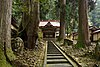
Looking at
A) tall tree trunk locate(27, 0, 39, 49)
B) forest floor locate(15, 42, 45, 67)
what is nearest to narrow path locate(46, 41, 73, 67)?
forest floor locate(15, 42, 45, 67)

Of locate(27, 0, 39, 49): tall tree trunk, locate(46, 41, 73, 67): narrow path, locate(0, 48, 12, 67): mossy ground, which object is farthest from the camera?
locate(27, 0, 39, 49): tall tree trunk

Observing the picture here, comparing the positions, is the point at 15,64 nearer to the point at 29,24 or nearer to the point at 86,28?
the point at 29,24

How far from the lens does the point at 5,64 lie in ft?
18.1

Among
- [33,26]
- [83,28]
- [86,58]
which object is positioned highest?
[33,26]

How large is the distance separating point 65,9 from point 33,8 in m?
11.6

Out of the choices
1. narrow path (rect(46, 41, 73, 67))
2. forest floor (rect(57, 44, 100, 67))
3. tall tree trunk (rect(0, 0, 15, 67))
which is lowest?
narrow path (rect(46, 41, 73, 67))

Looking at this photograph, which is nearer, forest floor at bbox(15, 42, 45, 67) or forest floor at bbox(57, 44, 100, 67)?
forest floor at bbox(15, 42, 45, 67)

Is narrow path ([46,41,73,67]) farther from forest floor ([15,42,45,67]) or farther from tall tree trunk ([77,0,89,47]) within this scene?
tall tree trunk ([77,0,89,47])

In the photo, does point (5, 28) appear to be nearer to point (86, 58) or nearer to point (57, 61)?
point (57, 61)

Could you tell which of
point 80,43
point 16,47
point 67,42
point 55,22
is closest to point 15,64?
point 16,47

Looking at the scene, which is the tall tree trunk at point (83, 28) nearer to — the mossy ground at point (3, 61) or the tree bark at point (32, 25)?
the tree bark at point (32, 25)

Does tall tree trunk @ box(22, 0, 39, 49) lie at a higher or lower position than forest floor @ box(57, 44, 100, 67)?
higher

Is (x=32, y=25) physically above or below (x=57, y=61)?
above

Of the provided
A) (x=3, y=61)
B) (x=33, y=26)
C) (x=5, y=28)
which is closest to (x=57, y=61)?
(x=5, y=28)
